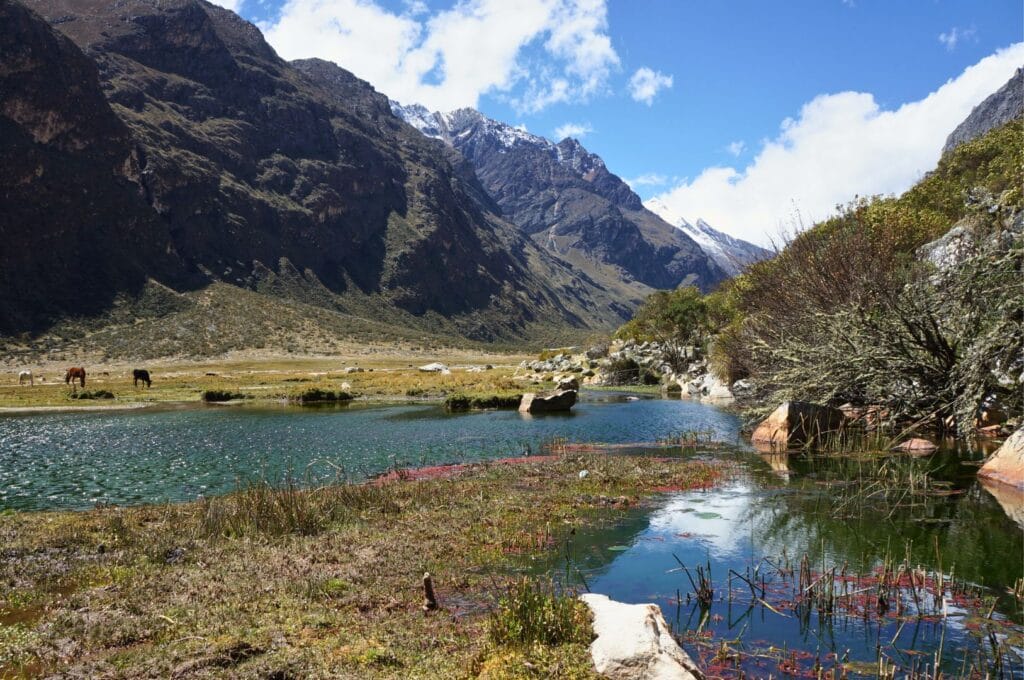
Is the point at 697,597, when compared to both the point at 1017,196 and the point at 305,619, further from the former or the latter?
the point at 1017,196

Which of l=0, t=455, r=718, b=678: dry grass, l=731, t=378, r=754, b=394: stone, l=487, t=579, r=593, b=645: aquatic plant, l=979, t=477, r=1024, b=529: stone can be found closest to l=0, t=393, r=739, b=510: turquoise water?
l=731, t=378, r=754, b=394: stone

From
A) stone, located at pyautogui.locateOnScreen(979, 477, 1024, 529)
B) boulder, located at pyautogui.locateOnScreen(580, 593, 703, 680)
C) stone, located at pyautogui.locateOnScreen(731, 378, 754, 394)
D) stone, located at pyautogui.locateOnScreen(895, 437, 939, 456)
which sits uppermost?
stone, located at pyautogui.locateOnScreen(731, 378, 754, 394)

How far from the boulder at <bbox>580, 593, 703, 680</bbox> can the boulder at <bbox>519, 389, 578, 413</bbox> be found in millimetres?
43439

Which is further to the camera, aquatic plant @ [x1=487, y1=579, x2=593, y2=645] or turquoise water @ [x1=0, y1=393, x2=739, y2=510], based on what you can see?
turquoise water @ [x1=0, y1=393, x2=739, y2=510]

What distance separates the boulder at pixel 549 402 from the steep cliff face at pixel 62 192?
394 feet

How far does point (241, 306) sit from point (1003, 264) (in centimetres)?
15802

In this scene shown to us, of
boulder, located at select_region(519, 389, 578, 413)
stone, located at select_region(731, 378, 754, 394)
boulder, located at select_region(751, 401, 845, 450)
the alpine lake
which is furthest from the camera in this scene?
boulder, located at select_region(519, 389, 578, 413)

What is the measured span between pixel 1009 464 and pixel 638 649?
768 inches

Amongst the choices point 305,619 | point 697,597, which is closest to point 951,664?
point 697,597

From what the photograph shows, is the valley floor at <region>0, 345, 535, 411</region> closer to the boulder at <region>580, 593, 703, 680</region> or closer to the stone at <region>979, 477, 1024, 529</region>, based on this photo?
the stone at <region>979, 477, 1024, 529</region>

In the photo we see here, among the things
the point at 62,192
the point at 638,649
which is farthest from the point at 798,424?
the point at 62,192

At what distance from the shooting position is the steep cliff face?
5541 inches

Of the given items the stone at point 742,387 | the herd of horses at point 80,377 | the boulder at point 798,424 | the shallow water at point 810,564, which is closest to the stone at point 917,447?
the shallow water at point 810,564

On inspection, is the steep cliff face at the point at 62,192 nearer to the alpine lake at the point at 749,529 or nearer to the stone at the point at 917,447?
the alpine lake at the point at 749,529
